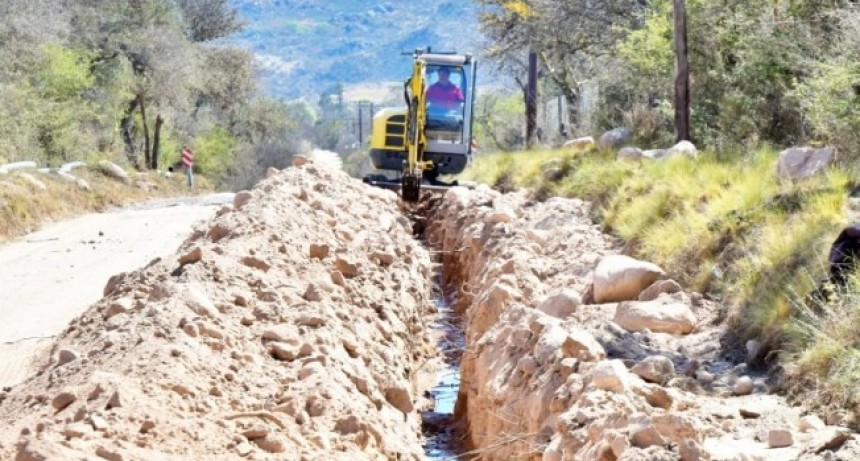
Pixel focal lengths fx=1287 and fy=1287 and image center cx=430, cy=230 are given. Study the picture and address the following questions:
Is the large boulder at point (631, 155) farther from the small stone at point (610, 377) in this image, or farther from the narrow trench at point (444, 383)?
the small stone at point (610, 377)

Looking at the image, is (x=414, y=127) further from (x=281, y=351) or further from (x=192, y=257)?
(x=281, y=351)

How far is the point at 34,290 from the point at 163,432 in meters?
9.04

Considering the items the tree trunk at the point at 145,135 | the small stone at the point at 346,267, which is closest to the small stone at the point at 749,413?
the small stone at the point at 346,267

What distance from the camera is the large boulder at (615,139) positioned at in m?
21.1

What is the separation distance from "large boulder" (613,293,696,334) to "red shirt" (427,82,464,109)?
1472 centimetres

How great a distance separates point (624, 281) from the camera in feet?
35.7

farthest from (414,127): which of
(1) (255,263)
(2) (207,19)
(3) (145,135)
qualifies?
(2) (207,19)

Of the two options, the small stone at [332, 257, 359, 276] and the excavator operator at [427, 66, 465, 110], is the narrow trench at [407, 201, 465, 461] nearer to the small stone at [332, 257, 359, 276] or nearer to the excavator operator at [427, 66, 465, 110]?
the small stone at [332, 257, 359, 276]

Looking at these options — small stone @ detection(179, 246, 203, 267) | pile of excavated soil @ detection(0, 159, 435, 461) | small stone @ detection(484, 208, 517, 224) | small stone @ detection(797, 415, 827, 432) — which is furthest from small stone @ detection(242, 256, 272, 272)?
small stone @ detection(484, 208, 517, 224)

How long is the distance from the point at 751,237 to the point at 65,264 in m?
9.76

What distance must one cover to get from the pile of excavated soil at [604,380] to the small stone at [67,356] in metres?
2.66

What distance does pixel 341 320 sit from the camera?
1016cm

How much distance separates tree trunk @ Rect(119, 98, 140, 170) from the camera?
44.2m

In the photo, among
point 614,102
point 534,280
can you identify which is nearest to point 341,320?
point 534,280
